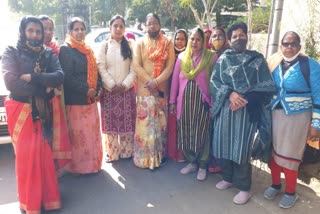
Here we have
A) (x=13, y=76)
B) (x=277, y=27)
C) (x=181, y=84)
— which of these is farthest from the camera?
(x=277, y=27)

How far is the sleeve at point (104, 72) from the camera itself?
3.77 meters

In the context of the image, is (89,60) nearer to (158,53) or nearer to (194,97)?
(158,53)

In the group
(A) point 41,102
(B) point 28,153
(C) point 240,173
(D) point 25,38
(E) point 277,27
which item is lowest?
(C) point 240,173

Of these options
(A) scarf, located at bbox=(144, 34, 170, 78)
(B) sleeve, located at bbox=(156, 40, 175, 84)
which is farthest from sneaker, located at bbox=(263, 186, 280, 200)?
(A) scarf, located at bbox=(144, 34, 170, 78)

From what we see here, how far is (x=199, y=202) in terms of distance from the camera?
10.7ft

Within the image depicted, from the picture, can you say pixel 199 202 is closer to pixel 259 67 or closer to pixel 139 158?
pixel 139 158

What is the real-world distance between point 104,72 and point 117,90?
0.88ft

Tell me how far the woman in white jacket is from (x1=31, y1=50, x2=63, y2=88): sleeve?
840mm

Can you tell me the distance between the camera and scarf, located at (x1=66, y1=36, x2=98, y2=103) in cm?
353

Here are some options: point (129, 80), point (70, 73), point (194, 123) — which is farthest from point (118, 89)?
point (194, 123)

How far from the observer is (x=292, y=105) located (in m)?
2.93

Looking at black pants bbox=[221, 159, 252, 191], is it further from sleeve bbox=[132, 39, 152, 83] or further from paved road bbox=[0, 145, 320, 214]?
sleeve bbox=[132, 39, 152, 83]

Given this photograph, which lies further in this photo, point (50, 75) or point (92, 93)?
point (92, 93)

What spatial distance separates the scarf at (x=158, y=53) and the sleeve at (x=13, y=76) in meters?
1.48
